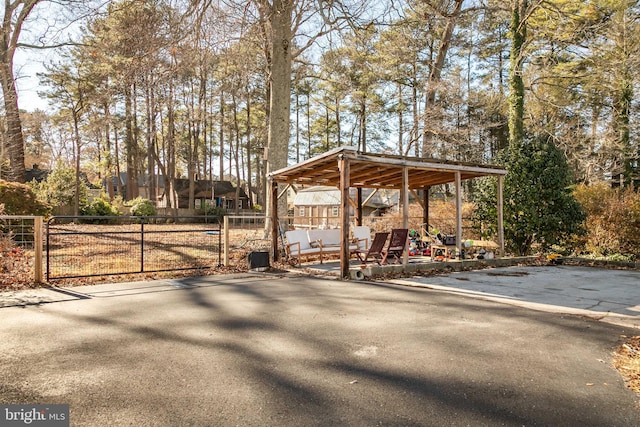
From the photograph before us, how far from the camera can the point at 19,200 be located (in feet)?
35.0

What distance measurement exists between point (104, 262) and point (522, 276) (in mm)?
9799

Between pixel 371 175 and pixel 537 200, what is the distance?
16.0ft

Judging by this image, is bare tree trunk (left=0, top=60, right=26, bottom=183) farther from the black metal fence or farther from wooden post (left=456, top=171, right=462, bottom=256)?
wooden post (left=456, top=171, right=462, bottom=256)

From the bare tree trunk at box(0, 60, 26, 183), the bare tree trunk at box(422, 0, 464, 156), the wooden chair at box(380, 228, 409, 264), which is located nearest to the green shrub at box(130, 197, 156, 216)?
the bare tree trunk at box(0, 60, 26, 183)

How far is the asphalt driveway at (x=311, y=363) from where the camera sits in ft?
8.37

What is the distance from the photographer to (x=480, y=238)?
487 inches

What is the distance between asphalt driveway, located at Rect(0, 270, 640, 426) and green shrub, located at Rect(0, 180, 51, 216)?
6.22m

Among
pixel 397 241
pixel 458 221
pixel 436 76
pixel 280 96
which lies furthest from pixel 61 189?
pixel 458 221

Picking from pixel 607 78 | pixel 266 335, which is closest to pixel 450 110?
pixel 607 78

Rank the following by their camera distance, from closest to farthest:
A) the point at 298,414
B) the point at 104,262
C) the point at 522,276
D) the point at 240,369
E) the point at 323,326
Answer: the point at 298,414 < the point at 240,369 < the point at 323,326 < the point at 522,276 < the point at 104,262

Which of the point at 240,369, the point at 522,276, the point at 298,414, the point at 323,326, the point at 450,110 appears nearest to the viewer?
the point at 298,414

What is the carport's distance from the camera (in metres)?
8.07

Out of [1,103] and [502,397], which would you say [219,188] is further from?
[502,397]

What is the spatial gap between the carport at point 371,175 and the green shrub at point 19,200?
6.90 metres
